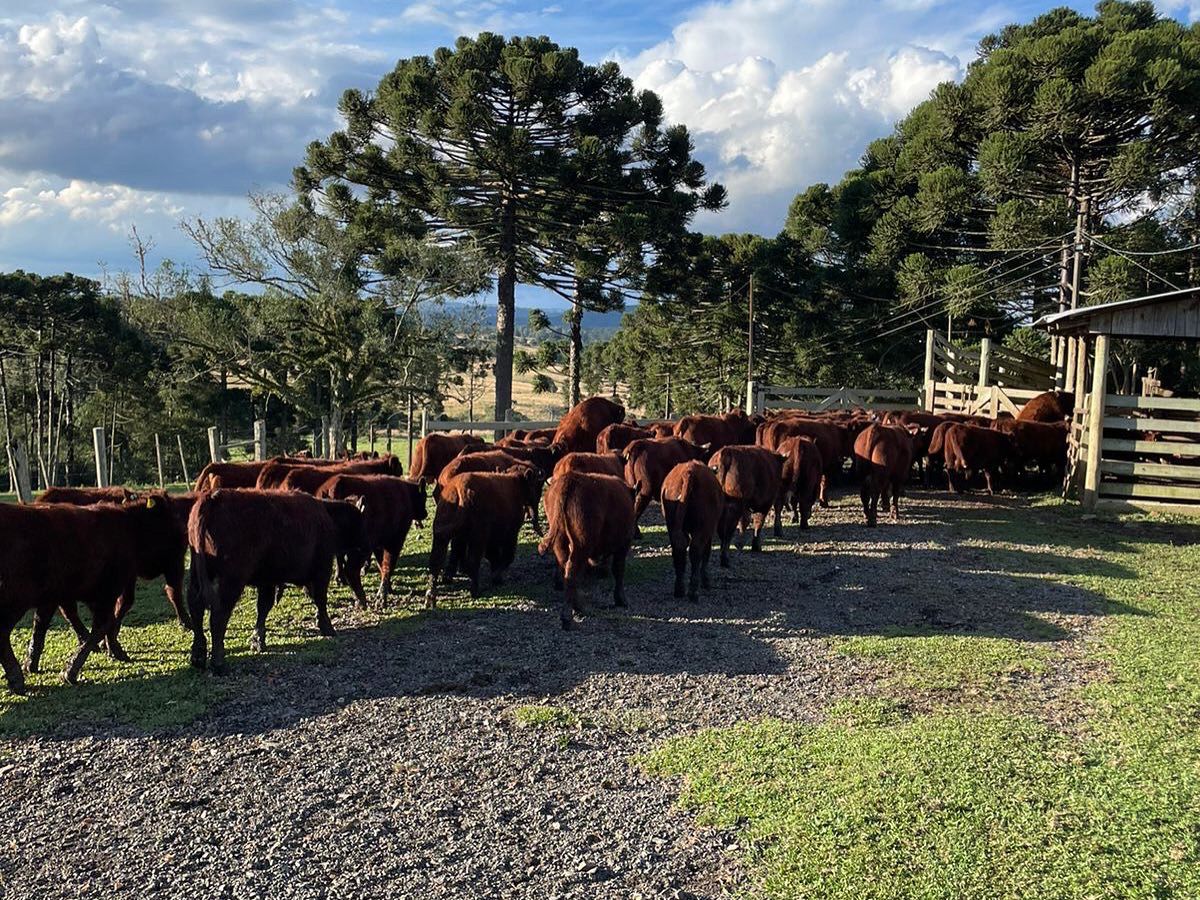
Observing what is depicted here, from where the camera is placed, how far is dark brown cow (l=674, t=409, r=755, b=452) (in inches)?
664

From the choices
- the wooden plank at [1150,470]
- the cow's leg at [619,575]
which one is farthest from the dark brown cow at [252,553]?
the wooden plank at [1150,470]

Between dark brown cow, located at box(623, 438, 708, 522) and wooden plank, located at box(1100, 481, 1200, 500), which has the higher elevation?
dark brown cow, located at box(623, 438, 708, 522)

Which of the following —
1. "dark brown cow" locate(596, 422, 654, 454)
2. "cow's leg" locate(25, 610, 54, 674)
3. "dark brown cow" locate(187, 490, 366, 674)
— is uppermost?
"dark brown cow" locate(596, 422, 654, 454)

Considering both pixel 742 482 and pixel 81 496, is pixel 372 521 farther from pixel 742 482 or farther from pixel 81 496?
pixel 742 482

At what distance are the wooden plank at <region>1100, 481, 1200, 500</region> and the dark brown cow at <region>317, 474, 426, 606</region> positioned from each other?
12.4 meters

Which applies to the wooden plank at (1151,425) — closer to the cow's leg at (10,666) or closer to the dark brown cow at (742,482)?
the dark brown cow at (742,482)

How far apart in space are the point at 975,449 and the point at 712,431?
5356 mm

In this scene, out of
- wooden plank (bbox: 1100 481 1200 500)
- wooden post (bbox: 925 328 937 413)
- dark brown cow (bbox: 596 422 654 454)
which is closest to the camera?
wooden plank (bbox: 1100 481 1200 500)

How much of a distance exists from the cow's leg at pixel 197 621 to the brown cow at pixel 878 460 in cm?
1019

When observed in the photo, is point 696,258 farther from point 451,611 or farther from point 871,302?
point 451,611

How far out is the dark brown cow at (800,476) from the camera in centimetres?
1359

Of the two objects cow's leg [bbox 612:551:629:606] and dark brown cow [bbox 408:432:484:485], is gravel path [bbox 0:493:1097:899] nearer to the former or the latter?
cow's leg [bbox 612:551:629:606]

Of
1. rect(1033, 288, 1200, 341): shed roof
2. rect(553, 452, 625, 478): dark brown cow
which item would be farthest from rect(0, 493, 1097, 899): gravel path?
rect(1033, 288, 1200, 341): shed roof

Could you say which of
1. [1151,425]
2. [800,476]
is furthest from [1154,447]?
[800,476]
